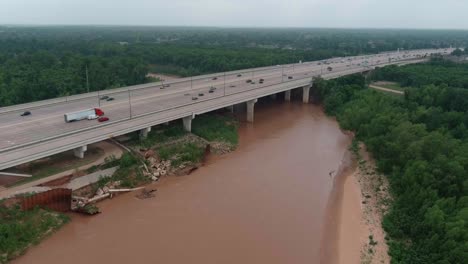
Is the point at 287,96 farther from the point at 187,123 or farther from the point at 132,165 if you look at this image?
the point at 132,165

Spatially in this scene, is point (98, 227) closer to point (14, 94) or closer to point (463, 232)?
point (463, 232)

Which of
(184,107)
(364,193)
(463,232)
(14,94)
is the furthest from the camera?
(14,94)

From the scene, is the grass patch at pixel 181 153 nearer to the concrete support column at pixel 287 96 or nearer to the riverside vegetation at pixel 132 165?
the riverside vegetation at pixel 132 165

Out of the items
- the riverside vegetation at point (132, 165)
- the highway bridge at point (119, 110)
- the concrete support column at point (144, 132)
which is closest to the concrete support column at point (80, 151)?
the highway bridge at point (119, 110)

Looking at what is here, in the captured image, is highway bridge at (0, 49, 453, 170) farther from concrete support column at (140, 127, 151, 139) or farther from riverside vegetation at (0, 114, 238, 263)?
riverside vegetation at (0, 114, 238, 263)

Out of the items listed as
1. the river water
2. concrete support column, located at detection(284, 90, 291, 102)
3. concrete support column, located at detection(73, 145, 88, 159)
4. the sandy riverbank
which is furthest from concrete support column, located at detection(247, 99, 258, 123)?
concrete support column, located at detection(73, 145, 88, 159)

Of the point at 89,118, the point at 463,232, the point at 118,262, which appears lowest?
the point at 118,262

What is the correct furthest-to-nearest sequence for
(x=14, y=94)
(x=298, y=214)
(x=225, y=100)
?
(x=14, y=94)
(x=225, y=100)
(x=298, y=214)

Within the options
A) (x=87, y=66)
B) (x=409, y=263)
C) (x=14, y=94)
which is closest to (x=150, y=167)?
(x=409, y=263)
